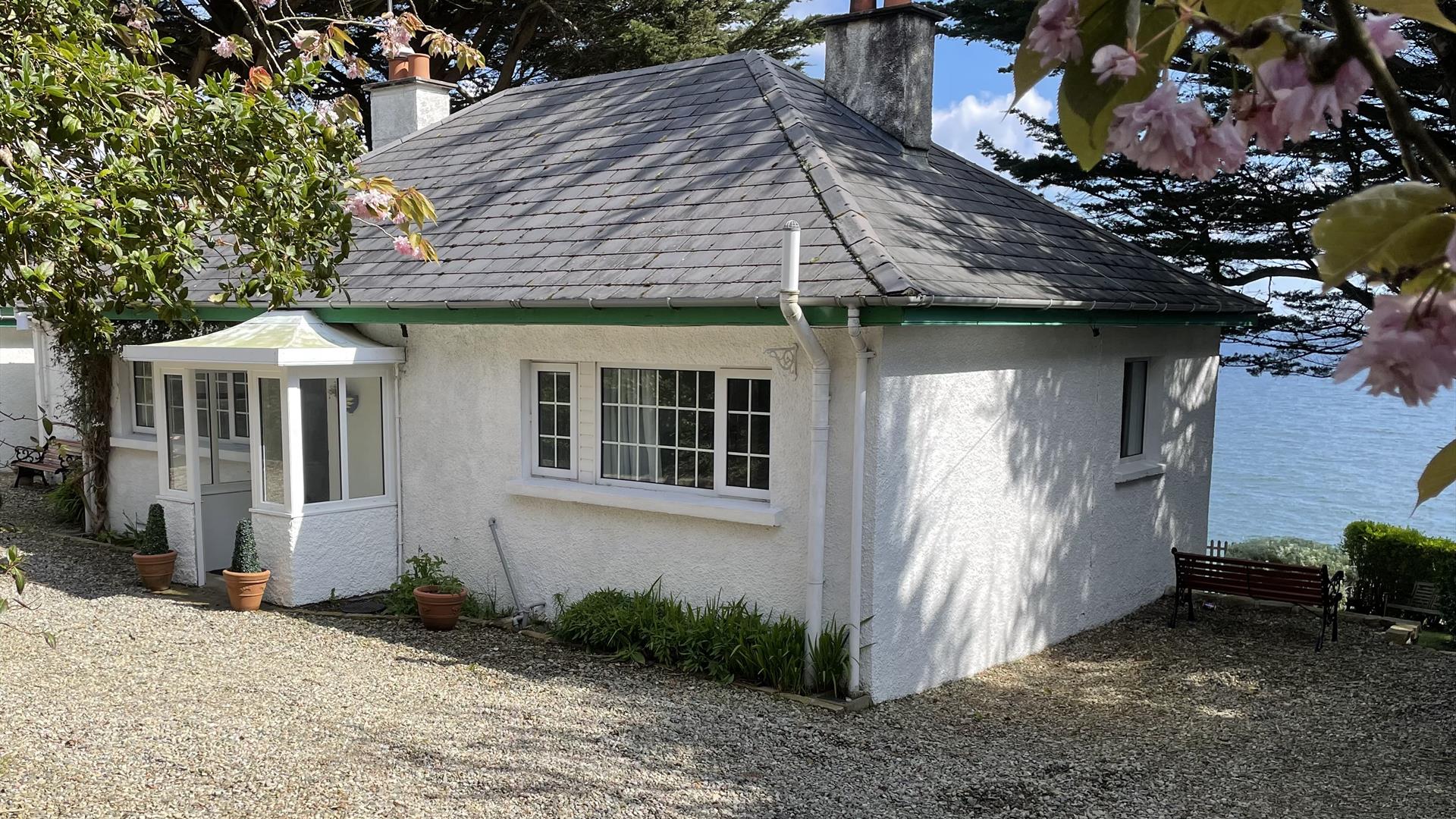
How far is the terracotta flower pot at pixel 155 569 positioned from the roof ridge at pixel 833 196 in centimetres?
740

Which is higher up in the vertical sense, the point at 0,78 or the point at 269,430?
the point at 0,78

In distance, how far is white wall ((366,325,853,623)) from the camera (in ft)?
29.7

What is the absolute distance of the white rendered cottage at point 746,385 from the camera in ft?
28.9

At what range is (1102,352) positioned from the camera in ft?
36.2

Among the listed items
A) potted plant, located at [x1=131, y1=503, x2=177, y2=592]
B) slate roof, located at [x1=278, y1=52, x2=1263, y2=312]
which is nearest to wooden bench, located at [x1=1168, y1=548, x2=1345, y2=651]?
slate roof, located at [x1=278, y1=52, x2=1263, y2=312]

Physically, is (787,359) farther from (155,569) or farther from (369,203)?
(155,569)

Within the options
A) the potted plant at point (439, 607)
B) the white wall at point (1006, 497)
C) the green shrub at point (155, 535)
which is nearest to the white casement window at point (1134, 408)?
the white wall at point (1006, 497)

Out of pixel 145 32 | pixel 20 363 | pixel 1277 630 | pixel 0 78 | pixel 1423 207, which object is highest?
pixel 145 32

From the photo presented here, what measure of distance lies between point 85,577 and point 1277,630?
39.0ft

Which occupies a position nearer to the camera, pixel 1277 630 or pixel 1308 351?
pixel 1277 630

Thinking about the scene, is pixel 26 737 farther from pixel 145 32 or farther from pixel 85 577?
pixel 85 577

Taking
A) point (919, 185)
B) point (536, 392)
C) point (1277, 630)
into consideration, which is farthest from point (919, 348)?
point (1277, 630)

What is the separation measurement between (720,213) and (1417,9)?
9.15 m

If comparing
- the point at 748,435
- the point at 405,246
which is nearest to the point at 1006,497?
the point at 748,435
